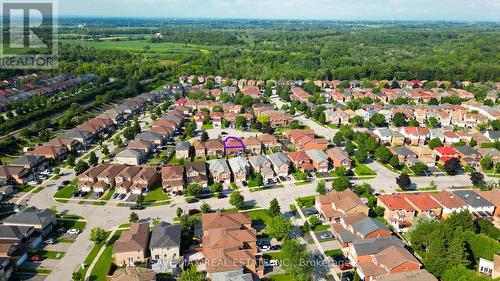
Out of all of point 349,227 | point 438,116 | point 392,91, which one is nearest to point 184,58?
point 392,91

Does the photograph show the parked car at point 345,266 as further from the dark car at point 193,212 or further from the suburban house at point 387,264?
the dark car at point 193,212

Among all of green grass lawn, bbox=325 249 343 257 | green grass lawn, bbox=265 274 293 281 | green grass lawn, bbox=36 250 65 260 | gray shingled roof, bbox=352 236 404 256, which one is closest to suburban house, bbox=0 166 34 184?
green grass lawn, bbox=36 250 65 260

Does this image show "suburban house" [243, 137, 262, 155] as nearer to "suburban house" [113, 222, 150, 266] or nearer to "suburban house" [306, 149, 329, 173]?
"suburban house" [306, 149, 329, 173]

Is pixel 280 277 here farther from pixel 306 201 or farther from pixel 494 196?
pixel 494 196

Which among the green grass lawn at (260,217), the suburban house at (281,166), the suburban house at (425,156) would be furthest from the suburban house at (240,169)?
the suburban house at (425,156)

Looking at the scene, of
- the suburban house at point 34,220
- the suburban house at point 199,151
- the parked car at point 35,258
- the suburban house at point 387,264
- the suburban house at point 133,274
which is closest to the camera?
the suburban house at point 133,274

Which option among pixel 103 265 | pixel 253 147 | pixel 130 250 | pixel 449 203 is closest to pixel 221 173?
pixel 253 147
